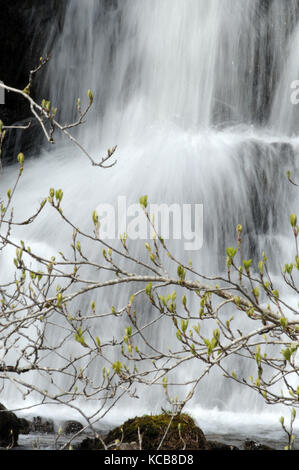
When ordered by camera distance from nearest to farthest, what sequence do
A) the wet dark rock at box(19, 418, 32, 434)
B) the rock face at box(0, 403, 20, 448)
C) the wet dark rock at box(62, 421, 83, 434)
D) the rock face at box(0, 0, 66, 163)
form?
1. the rock face at box(0, 403, 20, 448)
2. the wet dark rock at box(19, 418, 32, 434)
3. the wet dark rock at box(62, 421, 83, 434)
4. the rock face at box(0, 0, 66, 163)

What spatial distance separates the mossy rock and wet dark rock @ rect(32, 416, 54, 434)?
83.0 inches

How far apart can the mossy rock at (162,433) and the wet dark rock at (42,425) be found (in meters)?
2.11

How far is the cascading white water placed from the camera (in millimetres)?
12352

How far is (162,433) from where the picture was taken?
4.52 m

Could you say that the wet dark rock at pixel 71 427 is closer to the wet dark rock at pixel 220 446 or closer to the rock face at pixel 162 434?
the wet dark rock at pixel 220 446

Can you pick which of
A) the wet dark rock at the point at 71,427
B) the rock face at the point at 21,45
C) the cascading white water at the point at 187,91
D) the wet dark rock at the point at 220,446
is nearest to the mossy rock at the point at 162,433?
the wet dark rock at the point at 220,446

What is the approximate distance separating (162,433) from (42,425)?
2795 millimetres

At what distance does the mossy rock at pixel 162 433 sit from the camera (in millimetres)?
4520

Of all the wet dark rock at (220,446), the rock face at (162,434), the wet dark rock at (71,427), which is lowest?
the wet dark rock at (220,446)

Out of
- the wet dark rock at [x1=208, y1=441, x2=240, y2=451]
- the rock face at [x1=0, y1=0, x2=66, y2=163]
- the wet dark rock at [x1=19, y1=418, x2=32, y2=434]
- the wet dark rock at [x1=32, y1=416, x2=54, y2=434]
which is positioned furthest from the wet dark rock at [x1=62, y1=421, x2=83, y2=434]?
the rock face at [x1=0, y1=0, x2=66, y2=163]

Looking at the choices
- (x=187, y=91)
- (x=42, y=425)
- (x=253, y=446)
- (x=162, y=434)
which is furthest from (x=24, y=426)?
(x=187, y=91)

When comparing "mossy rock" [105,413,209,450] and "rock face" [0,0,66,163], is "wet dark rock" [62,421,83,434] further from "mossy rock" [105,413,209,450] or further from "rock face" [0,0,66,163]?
"rock face" [0,0,66,163]

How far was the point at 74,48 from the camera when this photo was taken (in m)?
14.7
